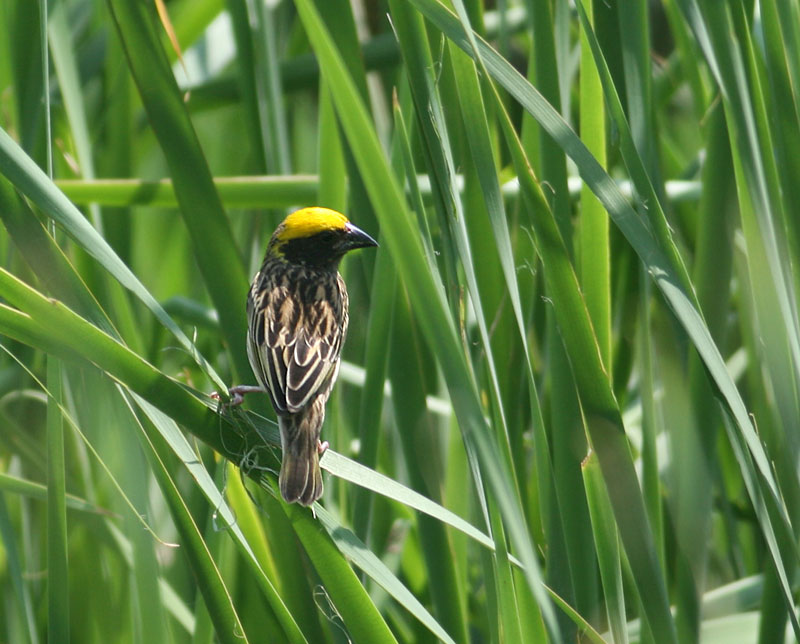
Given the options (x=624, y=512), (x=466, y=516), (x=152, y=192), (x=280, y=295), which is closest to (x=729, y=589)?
(x=466, y=516)

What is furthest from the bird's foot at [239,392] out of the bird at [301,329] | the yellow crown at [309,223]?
the yellow crown at [309,223]

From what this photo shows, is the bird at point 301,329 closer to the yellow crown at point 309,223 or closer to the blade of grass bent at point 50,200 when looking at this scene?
the yellow crown at point 309,223

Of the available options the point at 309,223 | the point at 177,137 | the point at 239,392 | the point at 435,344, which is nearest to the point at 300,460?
the point at 239,392

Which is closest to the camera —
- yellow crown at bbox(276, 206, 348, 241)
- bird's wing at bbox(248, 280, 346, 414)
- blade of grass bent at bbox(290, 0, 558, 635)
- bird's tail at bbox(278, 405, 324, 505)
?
blade of grass bent at bbox(290, 0, 558, 635)

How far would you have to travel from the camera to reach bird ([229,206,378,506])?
1690 mm

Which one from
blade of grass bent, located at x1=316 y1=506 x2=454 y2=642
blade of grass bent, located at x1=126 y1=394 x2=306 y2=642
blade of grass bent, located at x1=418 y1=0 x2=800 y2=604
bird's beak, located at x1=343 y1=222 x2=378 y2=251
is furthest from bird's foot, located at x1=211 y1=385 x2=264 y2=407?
blade of grass bent, located at x1=418 y1=0 x2=800 y2=604

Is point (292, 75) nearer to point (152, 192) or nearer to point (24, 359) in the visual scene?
point (152, 192)

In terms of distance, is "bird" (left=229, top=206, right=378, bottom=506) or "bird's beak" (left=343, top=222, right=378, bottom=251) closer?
"bird" (left=229, top=206, right=378, bottom=506)

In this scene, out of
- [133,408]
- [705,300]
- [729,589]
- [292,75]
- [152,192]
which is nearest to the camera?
[133,408]

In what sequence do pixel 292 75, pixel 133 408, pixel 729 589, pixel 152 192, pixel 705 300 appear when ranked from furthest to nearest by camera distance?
1. pixel 292 75
2. pixel 729 589
3. pixel 152 192
4. pixel 705 300
5. pixel 133 408

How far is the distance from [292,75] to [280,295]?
32.2 inches

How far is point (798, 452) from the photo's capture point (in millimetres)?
1649

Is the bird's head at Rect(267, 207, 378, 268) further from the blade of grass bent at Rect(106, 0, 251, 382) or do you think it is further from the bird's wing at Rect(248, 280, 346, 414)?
the blade of grass bent at Rect(106, 0, 251, 382)

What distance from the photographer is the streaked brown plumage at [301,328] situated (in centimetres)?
169
